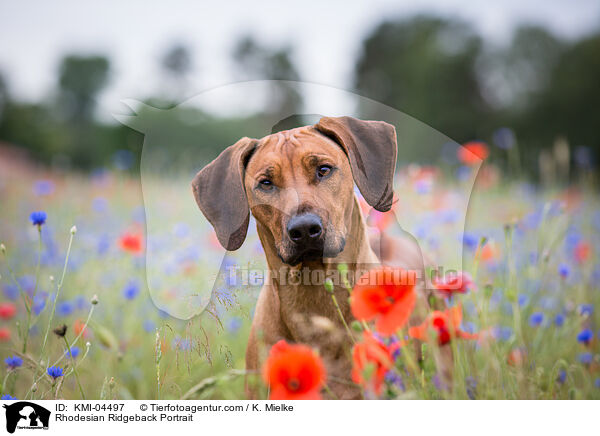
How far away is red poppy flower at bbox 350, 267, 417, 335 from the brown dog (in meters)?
0.28

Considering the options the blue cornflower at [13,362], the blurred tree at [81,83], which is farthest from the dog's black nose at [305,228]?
the blurred tree at [81,83]

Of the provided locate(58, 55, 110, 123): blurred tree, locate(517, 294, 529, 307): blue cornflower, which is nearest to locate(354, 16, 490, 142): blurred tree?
locate(517, 294, 529, 307): blue cornflower

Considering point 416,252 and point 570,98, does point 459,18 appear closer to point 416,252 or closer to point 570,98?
point 570,98

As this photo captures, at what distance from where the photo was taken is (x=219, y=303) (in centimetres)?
155

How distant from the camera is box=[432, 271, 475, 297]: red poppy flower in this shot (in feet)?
4.88

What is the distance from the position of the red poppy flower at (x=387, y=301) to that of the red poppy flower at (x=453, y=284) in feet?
1.22

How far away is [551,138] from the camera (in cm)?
494

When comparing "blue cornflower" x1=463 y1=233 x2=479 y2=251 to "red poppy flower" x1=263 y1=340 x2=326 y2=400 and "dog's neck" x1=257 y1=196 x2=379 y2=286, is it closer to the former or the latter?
"dog's neck" x1=257 y1=196 x2=379 y2=286

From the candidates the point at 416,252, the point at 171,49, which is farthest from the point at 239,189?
the point at 171,49

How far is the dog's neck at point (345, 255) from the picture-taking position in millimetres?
1587

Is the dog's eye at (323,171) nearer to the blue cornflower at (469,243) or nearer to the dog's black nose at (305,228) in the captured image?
the dog's black nose at (305,228)

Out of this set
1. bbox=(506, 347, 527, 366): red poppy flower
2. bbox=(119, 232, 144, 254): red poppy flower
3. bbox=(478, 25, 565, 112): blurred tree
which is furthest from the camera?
bbox=(478, 25, 565, 112): blurred tree
